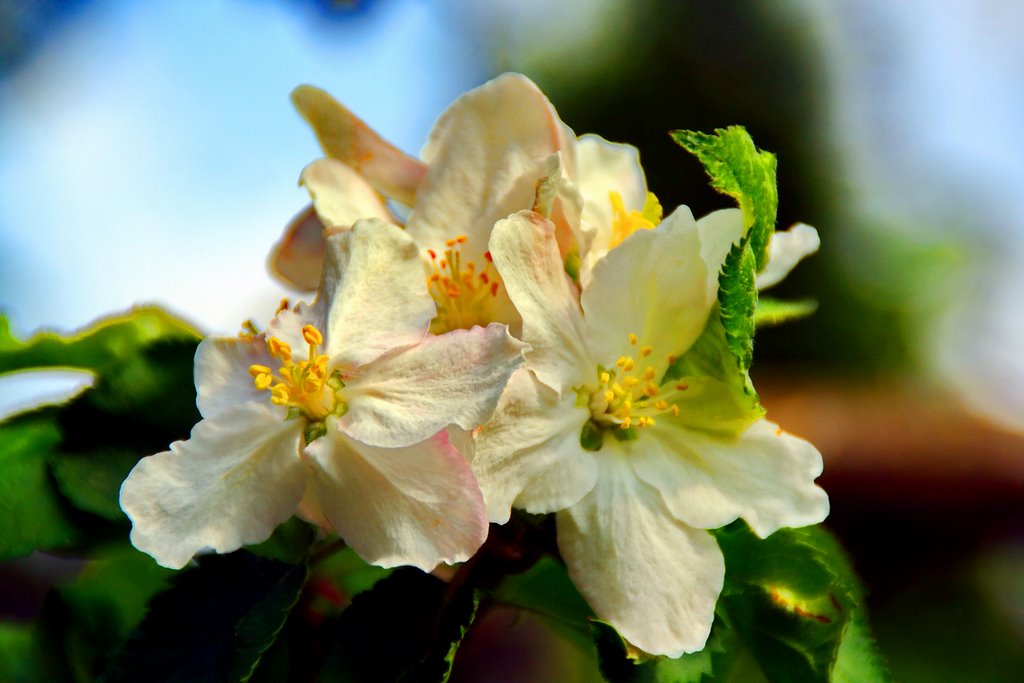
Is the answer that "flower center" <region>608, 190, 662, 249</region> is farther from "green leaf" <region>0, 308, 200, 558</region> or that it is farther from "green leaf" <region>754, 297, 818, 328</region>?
"green leaf" <region>0, 308, 200, 558</region>

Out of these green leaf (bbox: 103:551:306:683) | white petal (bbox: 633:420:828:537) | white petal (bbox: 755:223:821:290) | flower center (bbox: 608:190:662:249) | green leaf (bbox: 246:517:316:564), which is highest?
flower center (bbox: 608:190:662:249)

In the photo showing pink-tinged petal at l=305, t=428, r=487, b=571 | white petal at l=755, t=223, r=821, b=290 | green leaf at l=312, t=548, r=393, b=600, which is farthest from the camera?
green leaf at l=312, t=548, r=393, b=600

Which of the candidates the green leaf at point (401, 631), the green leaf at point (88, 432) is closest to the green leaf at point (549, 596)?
the green leaf at point (401, 631)

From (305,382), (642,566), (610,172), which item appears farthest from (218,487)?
(610,172)

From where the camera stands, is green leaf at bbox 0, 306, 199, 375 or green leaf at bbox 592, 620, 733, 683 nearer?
green leaf at bbox 592, 620, 733, 683

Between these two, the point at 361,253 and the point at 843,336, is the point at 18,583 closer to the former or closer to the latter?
the point at 361,253

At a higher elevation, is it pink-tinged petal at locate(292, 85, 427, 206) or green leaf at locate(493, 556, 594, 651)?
pink-tinged petal at locate(292, 85, 427, 206)

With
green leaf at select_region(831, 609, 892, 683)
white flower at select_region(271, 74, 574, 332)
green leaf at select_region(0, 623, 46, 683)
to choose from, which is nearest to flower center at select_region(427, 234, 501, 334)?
white flower at select_region(271, 74, 574, 332)
